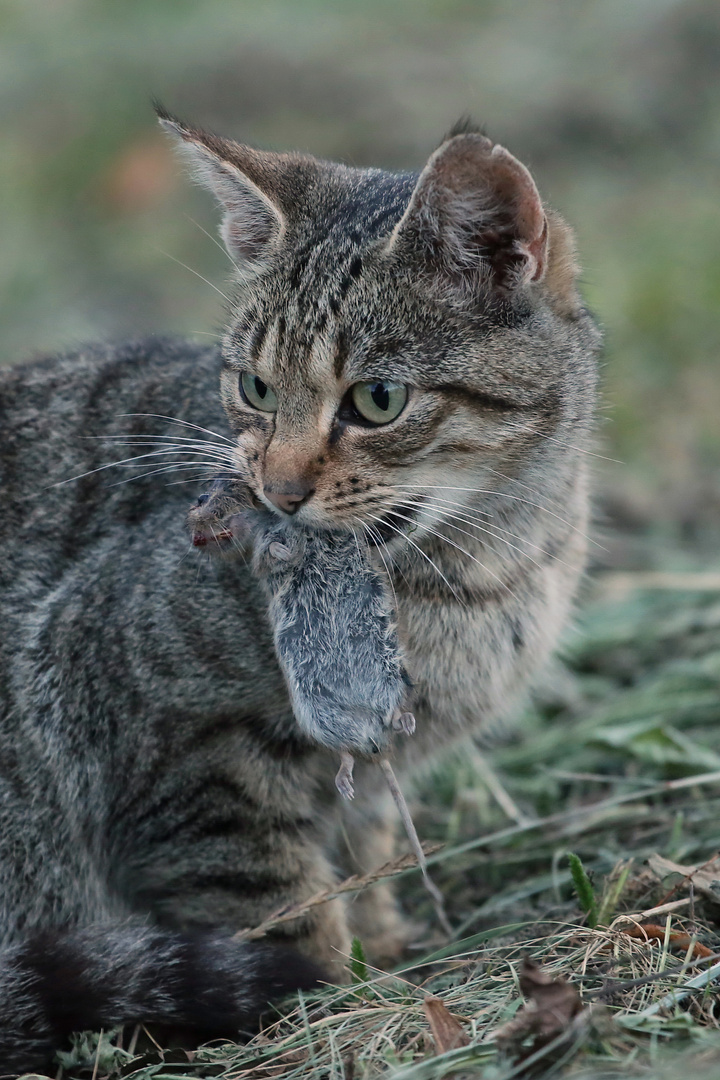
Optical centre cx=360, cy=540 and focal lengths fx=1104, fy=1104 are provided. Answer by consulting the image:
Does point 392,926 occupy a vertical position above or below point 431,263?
below

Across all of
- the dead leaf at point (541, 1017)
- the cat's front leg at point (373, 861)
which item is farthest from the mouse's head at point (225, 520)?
the dead leaf at point (541, 1017)

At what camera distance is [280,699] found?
2.89m

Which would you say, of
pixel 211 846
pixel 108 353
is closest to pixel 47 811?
pixel 211 846

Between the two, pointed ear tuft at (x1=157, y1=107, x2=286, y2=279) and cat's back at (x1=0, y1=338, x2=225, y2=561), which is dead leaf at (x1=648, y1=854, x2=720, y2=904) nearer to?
cat's back at (x1=0, y1=338, x2=225, y2=561)

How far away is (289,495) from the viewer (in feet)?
8.34

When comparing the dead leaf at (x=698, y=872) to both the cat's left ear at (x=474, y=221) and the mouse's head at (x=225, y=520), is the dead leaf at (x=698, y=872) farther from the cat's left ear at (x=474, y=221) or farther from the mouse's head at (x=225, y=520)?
the cat's left ear at (x=474, y=221)

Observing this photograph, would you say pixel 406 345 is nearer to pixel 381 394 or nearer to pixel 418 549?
pixel 381 394

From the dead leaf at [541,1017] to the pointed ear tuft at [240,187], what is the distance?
1915 mm

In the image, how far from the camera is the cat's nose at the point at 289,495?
8.34 feet

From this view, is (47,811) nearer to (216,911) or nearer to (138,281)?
(216,911)

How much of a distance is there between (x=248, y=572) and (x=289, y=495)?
1.47 feet

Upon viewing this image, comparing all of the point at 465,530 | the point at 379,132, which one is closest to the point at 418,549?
the point at 465,530

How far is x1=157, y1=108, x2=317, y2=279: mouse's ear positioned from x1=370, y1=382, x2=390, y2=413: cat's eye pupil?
0.59m

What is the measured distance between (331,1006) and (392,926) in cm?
81
